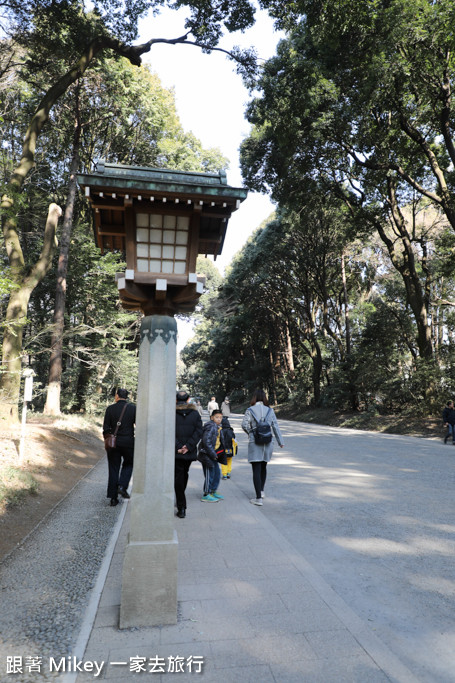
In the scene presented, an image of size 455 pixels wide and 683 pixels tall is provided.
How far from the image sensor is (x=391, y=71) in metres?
13.5

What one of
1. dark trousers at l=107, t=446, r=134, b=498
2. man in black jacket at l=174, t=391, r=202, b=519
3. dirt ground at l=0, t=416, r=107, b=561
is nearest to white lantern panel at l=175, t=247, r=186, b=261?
man in black jacket at l=174, t=391, r=202, b=519

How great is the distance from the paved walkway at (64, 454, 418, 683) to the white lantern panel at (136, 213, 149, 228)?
359 cm

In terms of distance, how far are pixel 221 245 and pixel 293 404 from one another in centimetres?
3266

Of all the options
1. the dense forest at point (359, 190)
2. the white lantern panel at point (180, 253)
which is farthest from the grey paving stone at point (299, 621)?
the dense forest at point (359, 190)

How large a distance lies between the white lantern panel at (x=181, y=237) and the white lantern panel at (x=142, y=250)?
322mm

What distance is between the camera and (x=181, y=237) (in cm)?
447

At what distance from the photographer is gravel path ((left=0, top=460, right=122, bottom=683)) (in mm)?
3086

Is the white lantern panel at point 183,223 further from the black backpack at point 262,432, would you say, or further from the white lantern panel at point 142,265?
the black backpack at point 262,432

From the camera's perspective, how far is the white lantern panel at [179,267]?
4.44 metres

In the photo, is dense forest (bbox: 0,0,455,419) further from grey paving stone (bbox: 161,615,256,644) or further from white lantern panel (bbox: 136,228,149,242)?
grey paving stone (bbox: 161,615,256,644)

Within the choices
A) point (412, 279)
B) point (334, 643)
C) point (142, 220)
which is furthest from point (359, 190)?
point (334, 643)

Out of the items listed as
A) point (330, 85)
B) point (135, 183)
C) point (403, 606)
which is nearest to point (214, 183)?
point (135, 183)

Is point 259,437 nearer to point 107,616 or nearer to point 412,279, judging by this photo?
point 107,616

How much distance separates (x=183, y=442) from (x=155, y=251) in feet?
10.4
